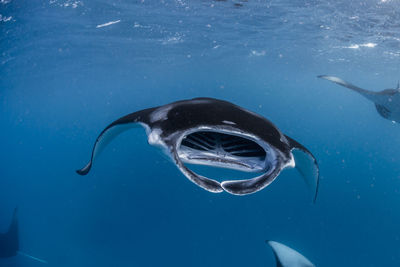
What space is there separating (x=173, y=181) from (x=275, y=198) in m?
5.37

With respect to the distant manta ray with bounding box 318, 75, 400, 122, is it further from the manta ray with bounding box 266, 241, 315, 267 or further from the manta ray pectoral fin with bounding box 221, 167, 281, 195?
the manta ray pectoral fin with bounding box 221, 167, 281, 195

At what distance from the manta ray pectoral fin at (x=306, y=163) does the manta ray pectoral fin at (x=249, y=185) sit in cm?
111

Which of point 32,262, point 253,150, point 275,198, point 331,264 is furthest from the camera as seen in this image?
point 275,198

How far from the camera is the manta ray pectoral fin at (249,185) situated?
1628 mm

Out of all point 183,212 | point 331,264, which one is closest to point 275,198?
point 331,264

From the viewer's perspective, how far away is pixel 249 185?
1.68 m

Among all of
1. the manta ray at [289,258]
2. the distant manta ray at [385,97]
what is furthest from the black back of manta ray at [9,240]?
the distant manta ray at [385,97]

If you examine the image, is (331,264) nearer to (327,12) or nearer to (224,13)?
(327,12)

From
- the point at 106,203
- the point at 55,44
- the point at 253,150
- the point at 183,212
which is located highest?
the point at 253,150

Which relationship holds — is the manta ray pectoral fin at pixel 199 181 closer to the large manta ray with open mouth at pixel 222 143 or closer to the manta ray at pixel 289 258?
the large manta ray with open mouth at pixel 222 143

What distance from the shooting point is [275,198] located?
12.1 metres

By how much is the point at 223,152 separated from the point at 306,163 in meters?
1.19

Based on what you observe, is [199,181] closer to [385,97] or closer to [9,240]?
[385,97]

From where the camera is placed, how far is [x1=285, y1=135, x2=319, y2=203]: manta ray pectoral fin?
9.33 feet
